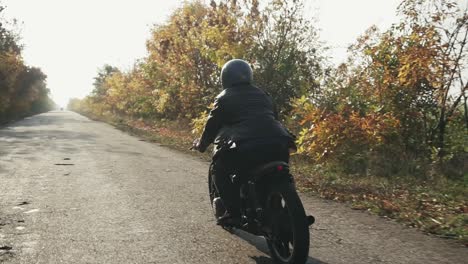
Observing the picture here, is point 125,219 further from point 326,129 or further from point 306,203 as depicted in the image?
point 326,129

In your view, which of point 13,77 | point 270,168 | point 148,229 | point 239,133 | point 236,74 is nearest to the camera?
point 270,168

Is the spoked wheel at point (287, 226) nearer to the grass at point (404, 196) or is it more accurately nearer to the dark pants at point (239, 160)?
the dark pants at point (239, 160)

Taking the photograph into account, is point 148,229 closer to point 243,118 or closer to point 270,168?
point 243,118

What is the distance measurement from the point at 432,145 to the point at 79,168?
8.75 meters

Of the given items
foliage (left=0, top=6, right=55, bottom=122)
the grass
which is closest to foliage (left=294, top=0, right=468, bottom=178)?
the grass

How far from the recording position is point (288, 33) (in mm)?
15594

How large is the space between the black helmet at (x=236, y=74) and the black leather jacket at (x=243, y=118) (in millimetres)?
91

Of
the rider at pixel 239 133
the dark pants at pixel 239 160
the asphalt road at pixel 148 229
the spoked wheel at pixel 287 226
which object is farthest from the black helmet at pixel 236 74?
the asphalt road at pixel 148 229

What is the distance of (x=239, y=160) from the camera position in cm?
416

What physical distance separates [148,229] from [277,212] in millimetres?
2004

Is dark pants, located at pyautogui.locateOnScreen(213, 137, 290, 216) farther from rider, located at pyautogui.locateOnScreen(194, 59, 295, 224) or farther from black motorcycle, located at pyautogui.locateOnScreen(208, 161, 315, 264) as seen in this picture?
black motorcycle, located at pyautogui.locateOnScreen(208, 161, 315, 264)

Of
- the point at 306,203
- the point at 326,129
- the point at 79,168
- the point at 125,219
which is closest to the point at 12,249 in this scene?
the point at 125,219

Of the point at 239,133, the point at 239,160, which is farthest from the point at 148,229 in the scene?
the point at 239,133

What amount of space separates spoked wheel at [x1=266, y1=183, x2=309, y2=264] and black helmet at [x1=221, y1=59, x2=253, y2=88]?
1.30 m
